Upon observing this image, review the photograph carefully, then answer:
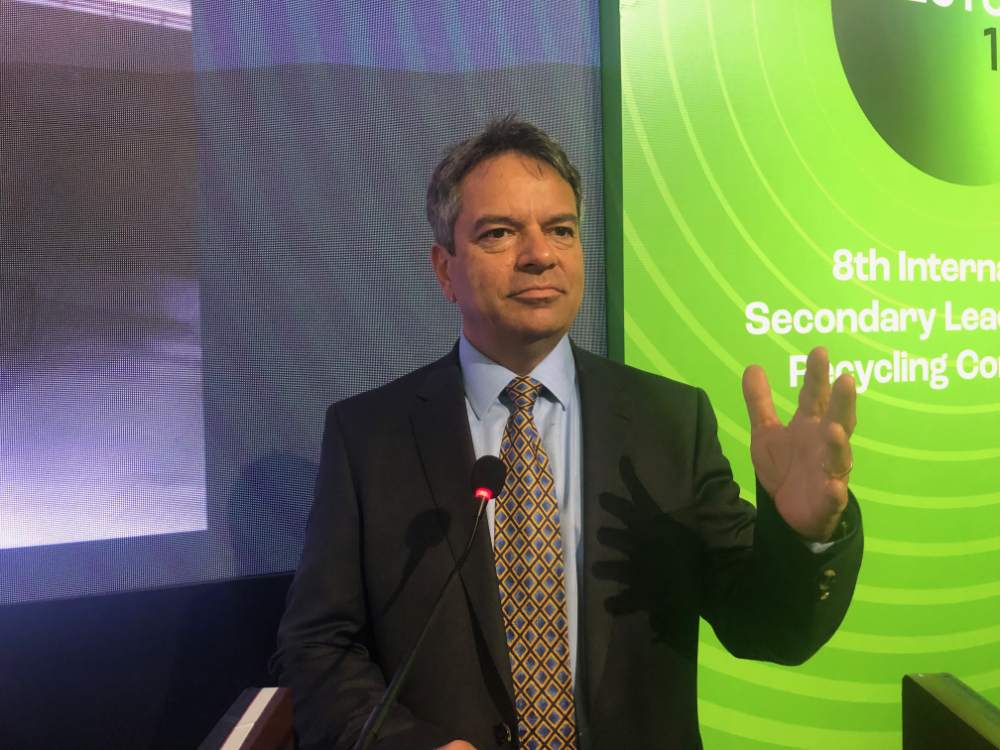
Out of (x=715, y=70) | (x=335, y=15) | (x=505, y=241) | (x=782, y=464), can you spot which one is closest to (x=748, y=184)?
(x=715, y=70)

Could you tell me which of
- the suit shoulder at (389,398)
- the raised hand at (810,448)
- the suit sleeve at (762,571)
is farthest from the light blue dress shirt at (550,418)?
the raised hand at (810,448)

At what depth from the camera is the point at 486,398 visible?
5.43 feet

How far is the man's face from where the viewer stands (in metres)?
1.60

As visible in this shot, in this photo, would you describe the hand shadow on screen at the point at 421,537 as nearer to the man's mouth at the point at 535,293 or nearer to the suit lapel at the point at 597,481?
the suit lapel at the point at 597,481

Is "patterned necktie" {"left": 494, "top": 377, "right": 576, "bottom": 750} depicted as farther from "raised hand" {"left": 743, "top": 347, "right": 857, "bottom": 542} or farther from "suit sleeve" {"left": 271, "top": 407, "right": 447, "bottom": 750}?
"raised hand" {"left": 743, "top": 347, "right": 857, "bottom": 542}

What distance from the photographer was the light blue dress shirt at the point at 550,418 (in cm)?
163

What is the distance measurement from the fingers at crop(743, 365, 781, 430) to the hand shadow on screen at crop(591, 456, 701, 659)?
348mm

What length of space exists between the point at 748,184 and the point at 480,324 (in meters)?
1.07

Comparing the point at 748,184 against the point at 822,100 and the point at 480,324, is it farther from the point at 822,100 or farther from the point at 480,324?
the point at 480,324

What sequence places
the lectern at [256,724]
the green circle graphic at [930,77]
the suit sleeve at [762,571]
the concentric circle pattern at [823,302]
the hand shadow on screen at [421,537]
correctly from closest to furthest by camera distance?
the lectern at [256,724], the suit sleeve at [762,571], the hand shadow on screen at [421,537], the concentric circle pattern at [823,302], the green circle graphic at [930,77]

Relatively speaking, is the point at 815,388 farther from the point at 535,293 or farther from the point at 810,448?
the point at 535,293

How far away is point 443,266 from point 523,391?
0.38m

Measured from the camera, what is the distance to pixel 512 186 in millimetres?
1614

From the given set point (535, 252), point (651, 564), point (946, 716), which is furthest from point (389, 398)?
point (946, 716)
